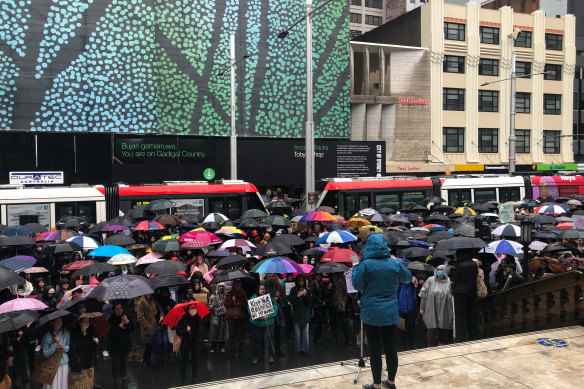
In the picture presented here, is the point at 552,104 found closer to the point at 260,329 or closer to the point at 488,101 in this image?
the point at 488,101

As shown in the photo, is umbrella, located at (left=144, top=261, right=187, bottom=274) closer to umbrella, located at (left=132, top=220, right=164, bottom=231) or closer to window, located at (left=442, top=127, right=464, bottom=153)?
umbrella, located at (left=132, top=220, right=164, bottom=231)

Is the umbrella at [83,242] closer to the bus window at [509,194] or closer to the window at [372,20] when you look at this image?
the bus window at [509,194]

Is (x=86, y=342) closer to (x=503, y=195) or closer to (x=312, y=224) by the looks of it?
(x=312, y=224)

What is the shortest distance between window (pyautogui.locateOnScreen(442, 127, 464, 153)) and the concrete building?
0.29 ft

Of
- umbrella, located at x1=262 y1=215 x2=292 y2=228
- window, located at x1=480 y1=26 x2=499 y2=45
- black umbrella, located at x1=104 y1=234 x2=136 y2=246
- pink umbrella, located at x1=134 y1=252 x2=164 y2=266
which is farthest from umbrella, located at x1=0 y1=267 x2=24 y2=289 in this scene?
window, located at x1=480 y1=26 x2=499 y2=45

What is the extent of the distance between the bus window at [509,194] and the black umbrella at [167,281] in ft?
84.3

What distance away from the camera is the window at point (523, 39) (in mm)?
52625

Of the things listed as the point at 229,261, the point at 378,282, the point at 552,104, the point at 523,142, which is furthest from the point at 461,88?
the point at 378,282

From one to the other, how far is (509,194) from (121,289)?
90.9 ft

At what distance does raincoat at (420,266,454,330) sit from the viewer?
10.4 metres

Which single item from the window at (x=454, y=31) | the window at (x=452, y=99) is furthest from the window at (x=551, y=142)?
the window at (x=454, y=31)

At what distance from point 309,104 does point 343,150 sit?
2226 centimetres

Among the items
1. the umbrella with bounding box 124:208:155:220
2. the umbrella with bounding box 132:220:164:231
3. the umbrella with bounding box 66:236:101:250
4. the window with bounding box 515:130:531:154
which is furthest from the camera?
the window with bounding box 515:130:531:154

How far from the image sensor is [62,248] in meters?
13.6
